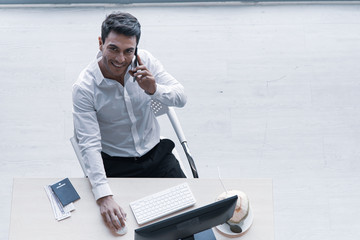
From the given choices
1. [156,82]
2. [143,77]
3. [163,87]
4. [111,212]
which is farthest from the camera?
[156,82]

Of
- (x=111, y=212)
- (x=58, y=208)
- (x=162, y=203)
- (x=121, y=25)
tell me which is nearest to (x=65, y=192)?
(x=58, y=208)

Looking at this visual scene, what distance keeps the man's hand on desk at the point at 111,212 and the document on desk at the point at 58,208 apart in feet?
0.45

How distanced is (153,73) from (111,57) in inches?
11.3

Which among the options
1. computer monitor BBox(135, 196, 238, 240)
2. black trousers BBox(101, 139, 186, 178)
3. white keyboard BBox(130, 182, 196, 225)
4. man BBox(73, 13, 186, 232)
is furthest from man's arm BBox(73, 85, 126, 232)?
computer monitor BBox(135, 196, 238, 240)

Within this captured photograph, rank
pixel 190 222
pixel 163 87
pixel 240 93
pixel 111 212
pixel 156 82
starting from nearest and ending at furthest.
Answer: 1. pixel 190 222
2. pixel 111 212
3. pixel 163 87
4. pixel 156 82
5. pixel 240 93

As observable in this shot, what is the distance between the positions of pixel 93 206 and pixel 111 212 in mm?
107

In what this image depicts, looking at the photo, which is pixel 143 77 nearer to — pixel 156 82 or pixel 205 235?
pixel 156 82

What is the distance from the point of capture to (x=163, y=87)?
2.58m

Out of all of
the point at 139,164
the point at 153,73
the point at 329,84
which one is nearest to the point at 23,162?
the point at 139,164

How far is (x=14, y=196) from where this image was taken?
2.42 m

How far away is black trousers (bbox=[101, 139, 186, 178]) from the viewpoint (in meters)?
2.75

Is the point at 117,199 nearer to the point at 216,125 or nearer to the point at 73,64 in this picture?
the point at 216,125

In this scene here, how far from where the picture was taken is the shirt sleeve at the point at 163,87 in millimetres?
2561

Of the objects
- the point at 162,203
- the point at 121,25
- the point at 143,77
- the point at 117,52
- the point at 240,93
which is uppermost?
the point at 121,25
